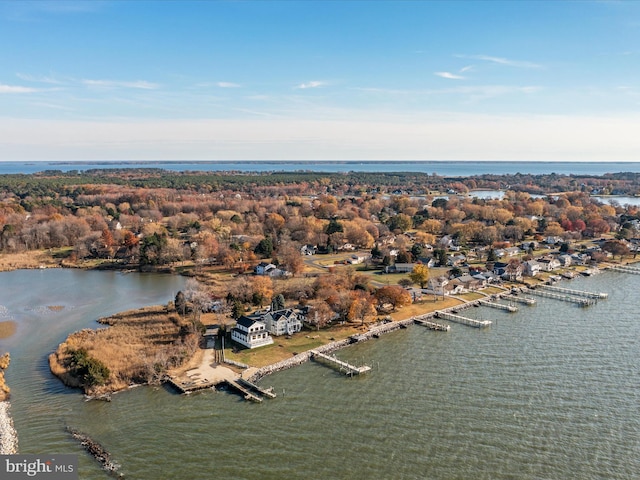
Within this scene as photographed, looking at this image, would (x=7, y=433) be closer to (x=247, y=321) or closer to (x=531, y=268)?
(x=247, y=321)

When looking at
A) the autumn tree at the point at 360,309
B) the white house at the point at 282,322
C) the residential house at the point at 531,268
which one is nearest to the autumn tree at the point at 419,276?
the autumn tree at the point at 360,309

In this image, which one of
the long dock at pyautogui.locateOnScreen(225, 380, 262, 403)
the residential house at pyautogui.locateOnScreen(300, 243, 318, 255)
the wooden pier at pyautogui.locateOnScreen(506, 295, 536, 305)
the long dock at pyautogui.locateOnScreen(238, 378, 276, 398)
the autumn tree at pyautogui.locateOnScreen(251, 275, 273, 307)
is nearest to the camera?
the long dock at pyautogui.locateOnScreen(225, 380, 262, 403)

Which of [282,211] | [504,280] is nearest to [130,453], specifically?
[504,280]

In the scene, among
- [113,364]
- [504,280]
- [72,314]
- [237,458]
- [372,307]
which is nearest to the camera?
[237,458]

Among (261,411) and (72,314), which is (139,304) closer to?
(72,314)

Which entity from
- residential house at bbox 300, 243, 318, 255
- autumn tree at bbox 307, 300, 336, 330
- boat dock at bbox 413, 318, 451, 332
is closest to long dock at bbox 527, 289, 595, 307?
boat dock at bbox 413, 318, 451, 332

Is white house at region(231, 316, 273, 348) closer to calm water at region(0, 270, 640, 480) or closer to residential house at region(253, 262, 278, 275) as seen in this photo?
calm water at region(0, 270, 640, 480)
